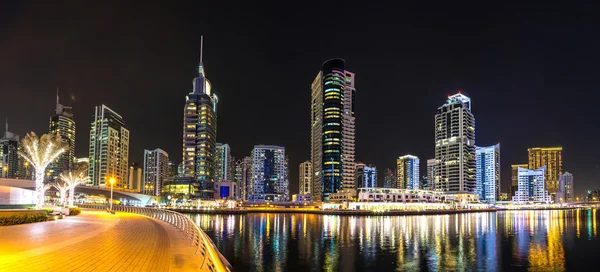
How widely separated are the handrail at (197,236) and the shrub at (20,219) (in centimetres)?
994

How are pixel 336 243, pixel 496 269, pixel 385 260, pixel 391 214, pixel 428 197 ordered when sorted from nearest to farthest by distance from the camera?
pixel 496 269 < pixel 385 260 < pixel 336 243 < pixel 391 214 < pixel 428 197

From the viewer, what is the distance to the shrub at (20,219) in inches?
1169

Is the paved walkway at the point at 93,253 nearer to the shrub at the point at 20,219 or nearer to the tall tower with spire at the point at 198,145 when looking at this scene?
the shrub at the point at 20,219

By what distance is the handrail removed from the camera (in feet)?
36.6

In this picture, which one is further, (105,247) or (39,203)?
(39,203)

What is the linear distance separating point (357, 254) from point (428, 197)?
484 feet

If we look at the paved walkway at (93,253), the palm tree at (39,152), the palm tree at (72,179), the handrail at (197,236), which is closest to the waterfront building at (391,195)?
the palm tree at (72,179)

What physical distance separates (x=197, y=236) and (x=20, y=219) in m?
19.2

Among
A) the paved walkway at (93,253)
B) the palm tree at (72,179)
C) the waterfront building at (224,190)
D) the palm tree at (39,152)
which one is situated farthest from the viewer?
the waterfront building at (224,190)

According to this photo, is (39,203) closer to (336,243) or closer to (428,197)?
(336,243)

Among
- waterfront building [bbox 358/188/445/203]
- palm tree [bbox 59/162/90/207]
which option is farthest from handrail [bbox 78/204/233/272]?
waterfront building [bbox 358/188/445/203]

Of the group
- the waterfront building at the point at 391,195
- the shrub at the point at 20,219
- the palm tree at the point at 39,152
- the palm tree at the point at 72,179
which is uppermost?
the palm tree at the point at 39,152

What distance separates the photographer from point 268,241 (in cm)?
5169

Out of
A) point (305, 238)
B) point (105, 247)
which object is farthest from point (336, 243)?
point (105, 247)
